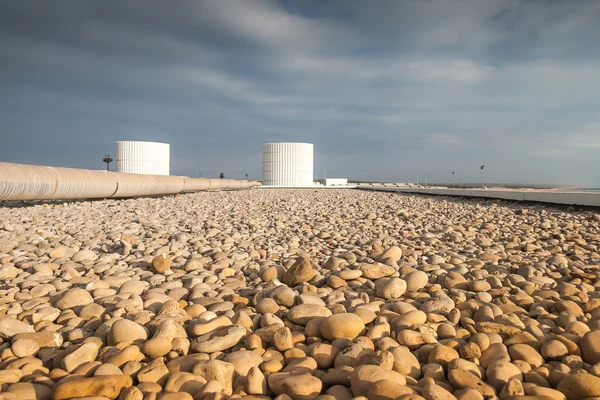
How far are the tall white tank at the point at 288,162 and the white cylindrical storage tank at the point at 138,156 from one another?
8271mm

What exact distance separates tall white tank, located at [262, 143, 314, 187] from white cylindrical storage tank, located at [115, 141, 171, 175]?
827cm

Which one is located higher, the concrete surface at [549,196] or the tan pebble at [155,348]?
the concrete surface at [549,196]

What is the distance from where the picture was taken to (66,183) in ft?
29.2

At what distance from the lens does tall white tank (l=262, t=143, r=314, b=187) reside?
101ft

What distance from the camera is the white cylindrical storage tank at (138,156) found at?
2684cm

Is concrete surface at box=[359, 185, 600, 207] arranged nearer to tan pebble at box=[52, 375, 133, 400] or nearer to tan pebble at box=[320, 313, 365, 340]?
tan pebble at box=[320, 313, 365, 340]

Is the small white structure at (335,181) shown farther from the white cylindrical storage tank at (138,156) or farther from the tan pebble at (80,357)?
the tan pebble at (80,357)

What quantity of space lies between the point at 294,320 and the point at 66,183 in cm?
846

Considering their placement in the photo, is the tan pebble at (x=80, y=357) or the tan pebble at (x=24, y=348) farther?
the tan pebble at (x=24, y=348)

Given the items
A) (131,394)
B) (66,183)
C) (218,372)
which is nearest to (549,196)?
(218,372)

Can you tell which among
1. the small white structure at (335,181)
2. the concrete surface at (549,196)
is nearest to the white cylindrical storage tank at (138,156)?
the small white structure at (335,181)

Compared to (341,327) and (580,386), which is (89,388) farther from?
(580,386)

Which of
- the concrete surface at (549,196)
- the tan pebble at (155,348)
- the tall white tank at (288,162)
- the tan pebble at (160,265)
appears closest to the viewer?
the tan pebble at (155,348)

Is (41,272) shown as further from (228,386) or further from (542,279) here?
(542,279)
